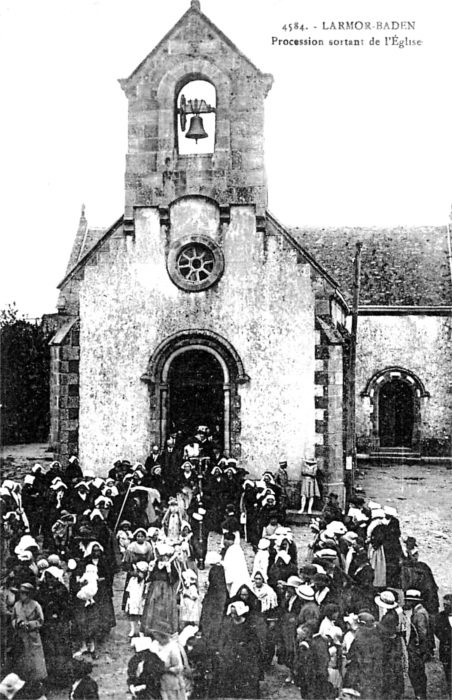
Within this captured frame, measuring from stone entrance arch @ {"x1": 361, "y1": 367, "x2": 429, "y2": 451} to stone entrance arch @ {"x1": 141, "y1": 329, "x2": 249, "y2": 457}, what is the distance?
9949 millimetres

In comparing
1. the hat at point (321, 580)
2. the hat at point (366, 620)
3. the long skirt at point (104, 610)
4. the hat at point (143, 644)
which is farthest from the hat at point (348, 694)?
the long skirt at point (104, 610)

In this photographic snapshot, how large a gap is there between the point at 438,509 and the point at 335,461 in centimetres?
334

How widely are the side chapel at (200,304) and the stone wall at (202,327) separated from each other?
0.08ft

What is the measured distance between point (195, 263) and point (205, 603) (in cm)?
942

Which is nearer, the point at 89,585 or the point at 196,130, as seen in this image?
the point at 89,585

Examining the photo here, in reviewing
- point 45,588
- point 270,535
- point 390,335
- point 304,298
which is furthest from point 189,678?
point 390,335

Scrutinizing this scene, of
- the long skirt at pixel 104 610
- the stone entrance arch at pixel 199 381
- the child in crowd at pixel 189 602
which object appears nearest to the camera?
the long skirt at pixel 104 610

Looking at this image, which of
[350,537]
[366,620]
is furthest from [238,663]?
[350,537]

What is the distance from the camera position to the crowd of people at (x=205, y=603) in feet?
25.9

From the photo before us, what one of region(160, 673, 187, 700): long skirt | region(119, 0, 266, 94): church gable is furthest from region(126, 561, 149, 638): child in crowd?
region(119, 0, 266, 94): church gable

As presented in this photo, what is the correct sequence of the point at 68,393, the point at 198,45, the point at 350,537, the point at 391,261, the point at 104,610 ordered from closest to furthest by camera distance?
the point at 104,610 < the point at 350,537 < the point at 198,45 < the point at 68,393 < the point at 391,261

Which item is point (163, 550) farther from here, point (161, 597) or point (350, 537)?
point (350, 537)

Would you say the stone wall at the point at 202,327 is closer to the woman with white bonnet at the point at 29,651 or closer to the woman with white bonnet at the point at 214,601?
the woman with white bonnet at the point at 214,601

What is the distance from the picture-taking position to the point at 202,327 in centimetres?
1695
